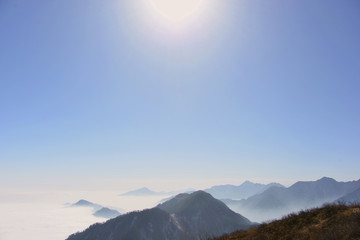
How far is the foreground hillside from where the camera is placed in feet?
46.5

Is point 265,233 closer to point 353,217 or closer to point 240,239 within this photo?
point 240,239

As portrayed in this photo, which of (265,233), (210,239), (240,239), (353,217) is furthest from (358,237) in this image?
(210,239)

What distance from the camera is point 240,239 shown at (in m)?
19.6

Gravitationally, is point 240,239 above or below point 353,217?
below

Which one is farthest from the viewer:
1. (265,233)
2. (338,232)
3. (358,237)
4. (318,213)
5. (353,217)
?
(318,213)

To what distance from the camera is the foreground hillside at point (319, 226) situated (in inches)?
558

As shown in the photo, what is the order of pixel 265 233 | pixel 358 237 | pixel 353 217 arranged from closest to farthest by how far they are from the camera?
pixel 358 237 < pixel 353 217 < pixel 265 233

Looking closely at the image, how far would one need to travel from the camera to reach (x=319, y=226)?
57.6 ft

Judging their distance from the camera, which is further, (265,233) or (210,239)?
(210,239)

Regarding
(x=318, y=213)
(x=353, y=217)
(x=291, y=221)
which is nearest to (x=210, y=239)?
(x=291, y=221)

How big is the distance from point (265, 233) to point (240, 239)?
7.50 feet

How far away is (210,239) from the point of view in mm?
21312

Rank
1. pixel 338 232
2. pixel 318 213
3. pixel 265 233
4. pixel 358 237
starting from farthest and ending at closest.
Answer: pixel 318 213 < pixel 265 233 < pixel 338 232 < pixel 358 237

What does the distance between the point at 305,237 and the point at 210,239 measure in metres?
8.77
